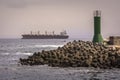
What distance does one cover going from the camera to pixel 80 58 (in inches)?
1490

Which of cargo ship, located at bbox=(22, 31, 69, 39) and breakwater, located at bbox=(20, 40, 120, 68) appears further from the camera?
cargo ship, located at bbox=(22, 31, 69, 39)

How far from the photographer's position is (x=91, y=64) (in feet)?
120

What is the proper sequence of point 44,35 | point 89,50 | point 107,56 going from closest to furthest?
point 107,56, point 89,50, point 44,35

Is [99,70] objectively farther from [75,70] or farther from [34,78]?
[34,78]

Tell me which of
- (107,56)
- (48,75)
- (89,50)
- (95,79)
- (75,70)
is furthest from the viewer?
(89,50)

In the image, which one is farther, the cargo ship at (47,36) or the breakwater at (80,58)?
the cargo ship at (47,36)

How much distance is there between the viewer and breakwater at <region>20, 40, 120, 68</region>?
1444 inches

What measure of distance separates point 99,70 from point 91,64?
1662 mm

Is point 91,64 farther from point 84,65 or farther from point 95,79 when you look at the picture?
point 95,79

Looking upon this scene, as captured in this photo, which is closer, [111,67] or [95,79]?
[95,79]

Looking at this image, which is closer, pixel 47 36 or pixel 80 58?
pixel 80 58

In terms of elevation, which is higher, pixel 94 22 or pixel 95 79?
pixel 94 22

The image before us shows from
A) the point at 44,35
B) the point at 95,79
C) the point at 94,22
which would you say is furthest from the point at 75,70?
the point at 44,35

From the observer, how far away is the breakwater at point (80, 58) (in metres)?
36.7
